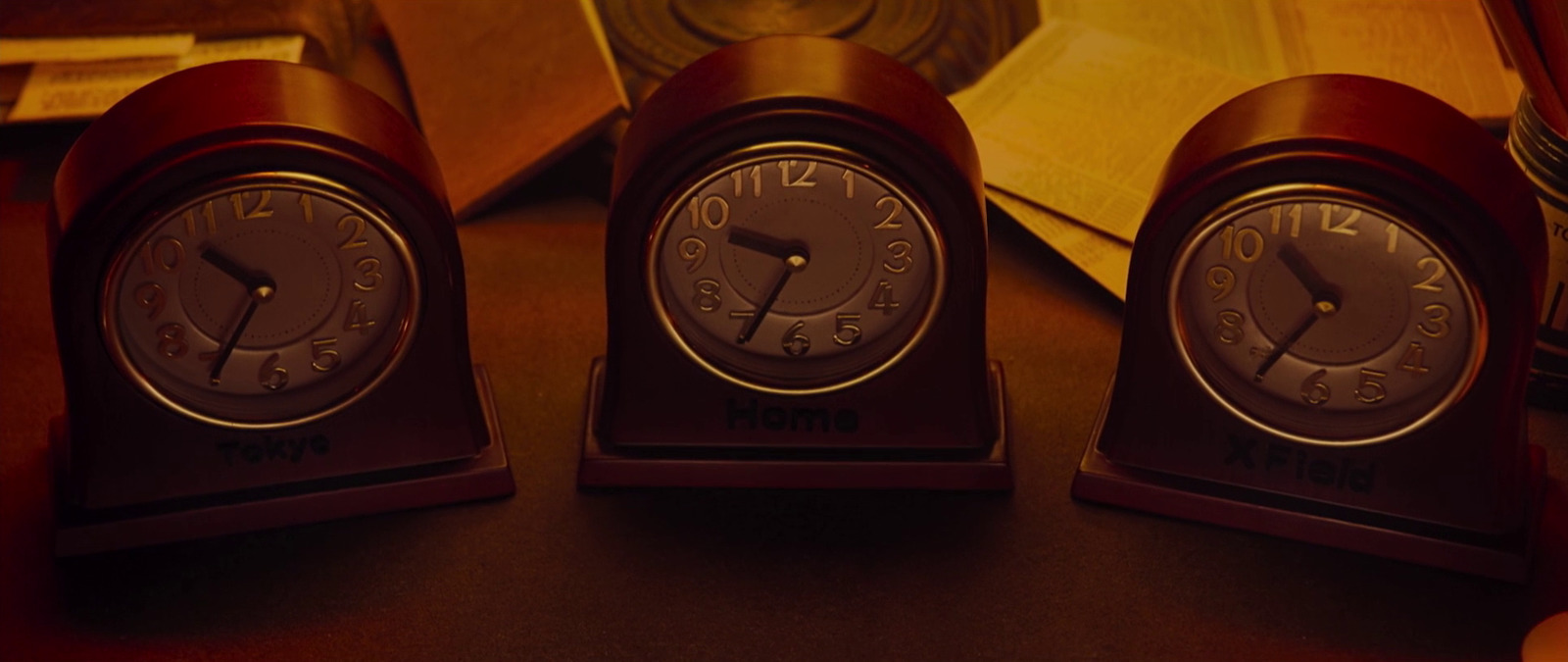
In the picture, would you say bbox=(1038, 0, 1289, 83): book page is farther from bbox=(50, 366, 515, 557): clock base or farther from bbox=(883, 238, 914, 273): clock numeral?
bbox=(50, 366, 515, 557): clock base

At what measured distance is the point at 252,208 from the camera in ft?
3.43

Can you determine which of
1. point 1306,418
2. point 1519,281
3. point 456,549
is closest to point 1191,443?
point 1306,418

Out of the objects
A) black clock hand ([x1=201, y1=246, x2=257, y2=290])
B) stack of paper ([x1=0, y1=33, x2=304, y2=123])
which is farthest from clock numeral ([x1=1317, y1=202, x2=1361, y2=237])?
stack of paper ([x1=0, y1=33, x2=304, y2=123])

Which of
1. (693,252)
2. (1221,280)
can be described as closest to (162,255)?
(693,252)

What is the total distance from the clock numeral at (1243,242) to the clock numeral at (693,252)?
0.35 meters

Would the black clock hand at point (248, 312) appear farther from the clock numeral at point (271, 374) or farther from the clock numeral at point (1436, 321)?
the clock numeral at point (1436, 321)

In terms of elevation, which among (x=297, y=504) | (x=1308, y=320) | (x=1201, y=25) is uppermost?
(x=1308, y=320)

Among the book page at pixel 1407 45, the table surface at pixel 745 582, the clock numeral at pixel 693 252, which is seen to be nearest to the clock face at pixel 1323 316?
the table surface at pixel 745 582

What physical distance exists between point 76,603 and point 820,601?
19.8 inches

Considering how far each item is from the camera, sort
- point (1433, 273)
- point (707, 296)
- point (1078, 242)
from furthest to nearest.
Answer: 1. point (1078, 242)
2. point (707, 296)
3. point (1433, 273)

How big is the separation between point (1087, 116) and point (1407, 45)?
322 mm

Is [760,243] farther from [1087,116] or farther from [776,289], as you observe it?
[1087,116]

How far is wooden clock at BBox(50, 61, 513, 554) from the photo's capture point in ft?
3.34

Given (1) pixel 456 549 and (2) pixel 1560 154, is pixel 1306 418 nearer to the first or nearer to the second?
(2) pixel 1560 154
